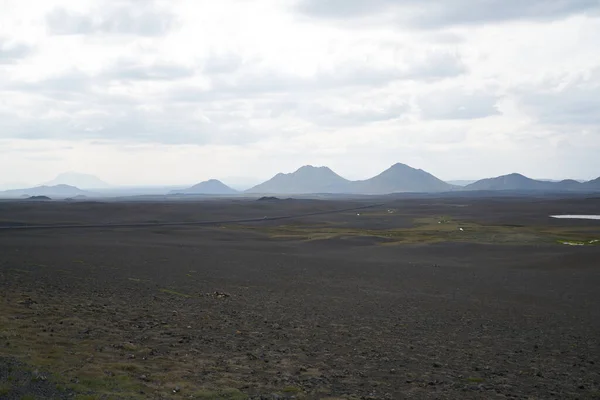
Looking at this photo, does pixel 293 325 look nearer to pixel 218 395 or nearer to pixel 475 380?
pixel 475 380

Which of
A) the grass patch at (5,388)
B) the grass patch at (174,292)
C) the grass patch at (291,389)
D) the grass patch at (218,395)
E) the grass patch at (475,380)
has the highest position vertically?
the grass patch at (5,388)

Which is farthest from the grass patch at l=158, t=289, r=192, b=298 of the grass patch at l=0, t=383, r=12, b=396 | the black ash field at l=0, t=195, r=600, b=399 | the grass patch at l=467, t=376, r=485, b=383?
the grass patch at l=467, t=376, r=485, b=383

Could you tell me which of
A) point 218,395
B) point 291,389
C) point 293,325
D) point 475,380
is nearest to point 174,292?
point 293,325

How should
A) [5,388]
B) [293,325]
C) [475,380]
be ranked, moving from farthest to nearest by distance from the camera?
[293,325]
[475,380]
[5,388]

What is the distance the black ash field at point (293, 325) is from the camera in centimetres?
1434

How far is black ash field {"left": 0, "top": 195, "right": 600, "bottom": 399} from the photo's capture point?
1434 cm

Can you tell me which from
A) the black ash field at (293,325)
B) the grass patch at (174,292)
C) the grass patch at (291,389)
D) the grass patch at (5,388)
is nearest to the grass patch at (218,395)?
the black ash field at (293,325)

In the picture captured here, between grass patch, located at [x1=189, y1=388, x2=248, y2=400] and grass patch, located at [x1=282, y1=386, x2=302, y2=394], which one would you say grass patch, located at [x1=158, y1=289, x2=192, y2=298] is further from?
grass patch, located at [x1=189, y1=388, x2=248, y2=400]

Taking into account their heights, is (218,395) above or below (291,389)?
above

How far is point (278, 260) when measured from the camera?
45750 mm

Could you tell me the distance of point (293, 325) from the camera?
2252cm

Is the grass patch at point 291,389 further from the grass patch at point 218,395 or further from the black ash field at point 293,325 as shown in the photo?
the grass patch at point 218,395

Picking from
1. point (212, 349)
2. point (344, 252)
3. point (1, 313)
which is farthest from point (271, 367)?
point (344, 252)

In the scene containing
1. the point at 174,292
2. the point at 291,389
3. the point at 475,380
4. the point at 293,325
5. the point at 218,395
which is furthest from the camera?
the point at 174,292
